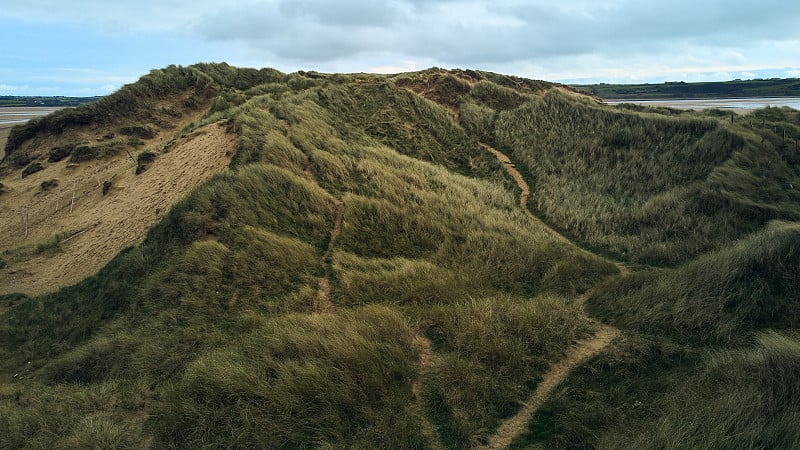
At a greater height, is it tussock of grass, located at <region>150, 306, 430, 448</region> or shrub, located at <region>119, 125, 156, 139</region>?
shrub, located at <region>119, 125, 156, 139</region>

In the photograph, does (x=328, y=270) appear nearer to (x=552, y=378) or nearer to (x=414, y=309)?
(x=414, y=309)

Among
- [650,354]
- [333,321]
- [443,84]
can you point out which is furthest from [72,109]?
[650,354]

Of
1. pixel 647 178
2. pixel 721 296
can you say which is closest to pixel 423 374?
pixel 721 296

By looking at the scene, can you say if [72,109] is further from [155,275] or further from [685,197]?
[685,197]

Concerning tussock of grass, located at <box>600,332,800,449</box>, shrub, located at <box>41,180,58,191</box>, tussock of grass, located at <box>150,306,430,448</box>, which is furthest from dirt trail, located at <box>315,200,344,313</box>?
shrub, located at <box>41,180,58,191</box>

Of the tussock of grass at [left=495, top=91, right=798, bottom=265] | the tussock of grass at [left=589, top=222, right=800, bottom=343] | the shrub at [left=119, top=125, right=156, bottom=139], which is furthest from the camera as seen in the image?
the shrub at [left=119, top=125, right=156, bottom=139]

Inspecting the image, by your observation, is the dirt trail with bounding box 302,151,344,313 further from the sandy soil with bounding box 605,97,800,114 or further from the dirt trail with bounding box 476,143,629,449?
the sandy soil with bounding box 605,97,800,114

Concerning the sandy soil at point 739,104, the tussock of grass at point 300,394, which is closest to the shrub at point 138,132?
the tussock of grass at point 300,394
